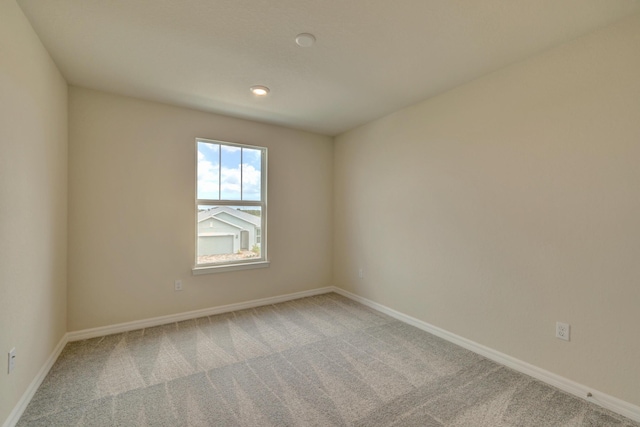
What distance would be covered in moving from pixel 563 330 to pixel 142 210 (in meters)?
3.74

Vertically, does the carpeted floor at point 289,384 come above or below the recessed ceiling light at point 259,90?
below

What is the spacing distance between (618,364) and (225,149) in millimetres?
3846

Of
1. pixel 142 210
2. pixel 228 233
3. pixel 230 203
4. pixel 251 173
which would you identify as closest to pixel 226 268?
pixel 228 233

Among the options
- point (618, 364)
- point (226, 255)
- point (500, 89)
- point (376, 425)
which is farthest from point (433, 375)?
point (226, 255)

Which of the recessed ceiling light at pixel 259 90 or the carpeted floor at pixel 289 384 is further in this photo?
the recessed ceiling light at pixel 259 90

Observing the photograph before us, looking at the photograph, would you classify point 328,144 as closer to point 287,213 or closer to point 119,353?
point 287,213

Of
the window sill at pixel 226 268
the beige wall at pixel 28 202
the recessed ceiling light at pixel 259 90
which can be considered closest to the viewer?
the beige wall at pixel 28 202

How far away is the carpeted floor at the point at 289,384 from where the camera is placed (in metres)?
1.65

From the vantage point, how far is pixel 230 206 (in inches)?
137

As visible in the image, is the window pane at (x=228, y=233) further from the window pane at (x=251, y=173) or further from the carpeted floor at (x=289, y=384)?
the carpeted floor at (x=289, y=384)

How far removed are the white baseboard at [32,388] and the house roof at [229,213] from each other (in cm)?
162

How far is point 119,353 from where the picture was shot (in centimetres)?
238

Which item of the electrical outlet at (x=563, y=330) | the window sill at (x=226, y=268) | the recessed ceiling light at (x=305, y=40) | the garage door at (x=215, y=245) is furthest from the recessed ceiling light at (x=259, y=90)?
the electrical outlet at (x=563, y=330)

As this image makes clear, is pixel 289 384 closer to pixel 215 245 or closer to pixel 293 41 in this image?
pixel 215 245
